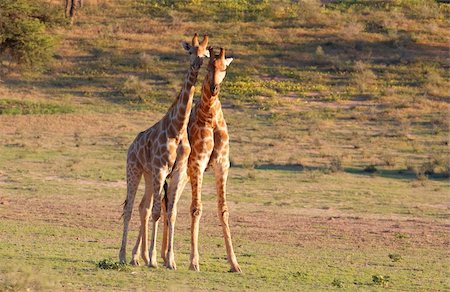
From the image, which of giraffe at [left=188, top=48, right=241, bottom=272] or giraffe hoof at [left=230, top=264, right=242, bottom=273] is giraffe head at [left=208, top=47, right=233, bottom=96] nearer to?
giraffe at [left=188, top=48, right=241, bottom=272]

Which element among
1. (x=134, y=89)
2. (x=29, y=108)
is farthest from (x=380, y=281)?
(x=134, y=89)

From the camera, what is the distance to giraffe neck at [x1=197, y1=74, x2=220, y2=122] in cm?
1374

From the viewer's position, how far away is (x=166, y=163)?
1326 cm

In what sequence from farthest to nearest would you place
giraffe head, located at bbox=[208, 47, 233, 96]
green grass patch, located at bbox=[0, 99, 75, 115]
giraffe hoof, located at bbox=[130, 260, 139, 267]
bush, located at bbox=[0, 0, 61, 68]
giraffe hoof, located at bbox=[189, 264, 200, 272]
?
green grass patch, located at bbox=[0, 99, 75, 115] → bush, located at bbox=[0, 0, 61, 68] → giraffe hoof, located at bbox=[130, 260, 139, 267] → giraffe hoof, located at bbox=[189, 264, 200, 272] → giraffe head, located at bbox=[208, 47, 233, 96]

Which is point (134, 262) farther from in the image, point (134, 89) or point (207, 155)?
point (134, 89)

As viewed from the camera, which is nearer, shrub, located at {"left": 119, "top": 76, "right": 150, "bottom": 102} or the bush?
the bush

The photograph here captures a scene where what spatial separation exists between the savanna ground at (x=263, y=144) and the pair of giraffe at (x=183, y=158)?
0.56m

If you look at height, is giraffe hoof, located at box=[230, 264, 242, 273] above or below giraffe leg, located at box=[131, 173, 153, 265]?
below

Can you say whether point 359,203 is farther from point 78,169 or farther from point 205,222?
point 78,169

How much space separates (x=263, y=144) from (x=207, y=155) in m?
17.3

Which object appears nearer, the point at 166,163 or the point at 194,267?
the point at 166,163

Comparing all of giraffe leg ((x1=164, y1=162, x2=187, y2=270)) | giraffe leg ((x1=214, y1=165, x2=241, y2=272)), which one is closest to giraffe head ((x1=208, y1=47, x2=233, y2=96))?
giraffe leg ((x1=164, y1=162, x2=187, y2=270))

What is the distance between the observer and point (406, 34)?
45.8 meters

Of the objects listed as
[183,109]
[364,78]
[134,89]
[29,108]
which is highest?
[183,109]
